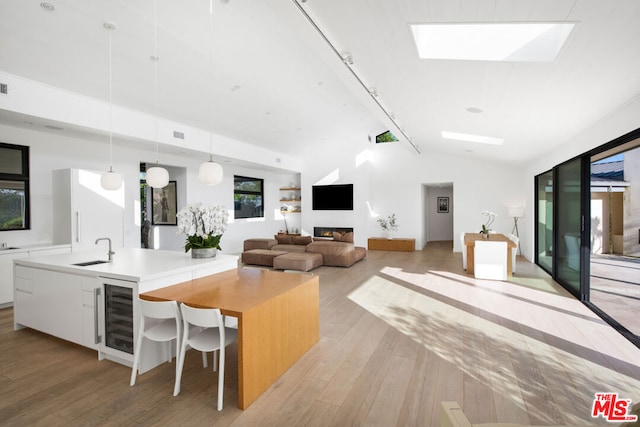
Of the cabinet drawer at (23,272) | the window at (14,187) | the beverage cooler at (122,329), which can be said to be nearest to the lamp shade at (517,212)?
the beverage cooler at (122,329)

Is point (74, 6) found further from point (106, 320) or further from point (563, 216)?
point (563, 216)

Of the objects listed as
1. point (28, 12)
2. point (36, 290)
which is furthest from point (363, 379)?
point (28, 12)

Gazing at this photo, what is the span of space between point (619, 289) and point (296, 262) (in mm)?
5393

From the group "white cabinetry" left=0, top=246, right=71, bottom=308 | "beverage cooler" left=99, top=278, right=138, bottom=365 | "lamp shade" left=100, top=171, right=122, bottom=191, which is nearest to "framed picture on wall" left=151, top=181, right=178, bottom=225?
"white cabinetry" left=0, top=246, right=71, bottom=308

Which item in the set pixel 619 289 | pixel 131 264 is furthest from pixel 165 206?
pixel 619 289

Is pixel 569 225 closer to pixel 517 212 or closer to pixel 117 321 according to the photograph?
pixel 517 212

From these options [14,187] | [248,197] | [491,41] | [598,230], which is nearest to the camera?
[491,41]

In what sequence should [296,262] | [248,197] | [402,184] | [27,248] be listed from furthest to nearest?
[402,184]
[248,197]
[296,262]
[27,248]

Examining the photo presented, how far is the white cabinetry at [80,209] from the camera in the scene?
16.5 feet

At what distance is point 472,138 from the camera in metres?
6.72

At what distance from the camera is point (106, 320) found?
109 inches

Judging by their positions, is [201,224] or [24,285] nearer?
[201,224]

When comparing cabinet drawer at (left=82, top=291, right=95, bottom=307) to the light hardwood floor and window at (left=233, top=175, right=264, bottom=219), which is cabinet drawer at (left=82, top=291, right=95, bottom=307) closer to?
the light hardwood floor

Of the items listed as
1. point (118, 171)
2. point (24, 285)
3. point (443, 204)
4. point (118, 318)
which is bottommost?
point (118, 318)
